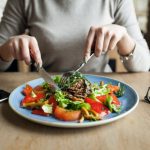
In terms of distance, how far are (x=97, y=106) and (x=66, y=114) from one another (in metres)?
0.09

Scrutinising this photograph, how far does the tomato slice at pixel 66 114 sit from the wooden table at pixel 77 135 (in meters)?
0.03

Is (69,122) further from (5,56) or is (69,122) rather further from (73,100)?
(5,56)

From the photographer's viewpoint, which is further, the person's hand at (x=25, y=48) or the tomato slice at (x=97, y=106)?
the person's hand at (x=25, y=48)

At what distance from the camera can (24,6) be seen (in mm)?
1213

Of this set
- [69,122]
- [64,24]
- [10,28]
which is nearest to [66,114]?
[69,122]

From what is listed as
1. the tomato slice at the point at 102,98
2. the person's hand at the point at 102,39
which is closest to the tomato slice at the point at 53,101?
the tomato slice at the point at 102,98

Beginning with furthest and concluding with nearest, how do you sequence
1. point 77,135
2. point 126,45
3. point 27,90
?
point 126,45
point 27,90
point 77,135

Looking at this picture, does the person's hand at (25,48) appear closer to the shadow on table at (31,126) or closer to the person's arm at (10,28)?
the person's arm at (10,28)

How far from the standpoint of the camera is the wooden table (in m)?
0.56

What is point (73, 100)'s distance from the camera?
709 millimetres

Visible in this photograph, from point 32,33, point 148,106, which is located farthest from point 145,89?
point 32,33

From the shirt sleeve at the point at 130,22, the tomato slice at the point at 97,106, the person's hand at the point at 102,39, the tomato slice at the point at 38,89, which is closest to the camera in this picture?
the tomato slice at the point at 97,106

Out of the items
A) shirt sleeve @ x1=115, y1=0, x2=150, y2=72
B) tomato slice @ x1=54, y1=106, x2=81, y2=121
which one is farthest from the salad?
shirt sleeve @ x1=115, y1=0, x2=150, y2=72

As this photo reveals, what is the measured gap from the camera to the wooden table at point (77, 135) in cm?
56
